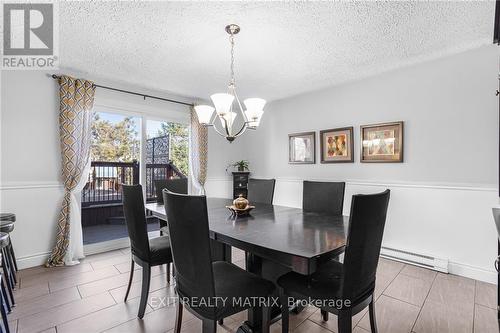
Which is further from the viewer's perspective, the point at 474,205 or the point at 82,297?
the point at 474,205

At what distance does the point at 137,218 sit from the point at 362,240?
5.18 feet

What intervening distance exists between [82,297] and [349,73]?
12.6 ft

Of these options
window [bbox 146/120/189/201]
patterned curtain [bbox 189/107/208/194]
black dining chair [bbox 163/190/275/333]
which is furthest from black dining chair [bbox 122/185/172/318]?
patterned curtain [bbox 189/107/208/194]

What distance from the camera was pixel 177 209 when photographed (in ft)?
4.16

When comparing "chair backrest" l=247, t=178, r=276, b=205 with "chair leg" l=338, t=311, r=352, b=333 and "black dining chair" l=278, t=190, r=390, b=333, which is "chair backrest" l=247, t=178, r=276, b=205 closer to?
"black dining chair" l=278, t=190, r=390, b=333

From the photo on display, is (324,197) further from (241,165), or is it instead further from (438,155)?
(241,165)

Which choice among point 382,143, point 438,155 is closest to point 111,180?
point 382,143

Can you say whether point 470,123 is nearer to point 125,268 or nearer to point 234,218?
point 234,218

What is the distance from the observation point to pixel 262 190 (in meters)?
2.98

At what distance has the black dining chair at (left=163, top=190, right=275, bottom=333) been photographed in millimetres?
1227

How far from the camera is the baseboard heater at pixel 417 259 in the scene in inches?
108

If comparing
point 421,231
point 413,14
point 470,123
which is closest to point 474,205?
point 421,231

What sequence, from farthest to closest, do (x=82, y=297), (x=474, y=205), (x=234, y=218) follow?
(x=474, y=205), (x=82, y=297), (x=234, y=218)

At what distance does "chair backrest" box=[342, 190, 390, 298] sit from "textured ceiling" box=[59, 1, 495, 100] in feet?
5.03
